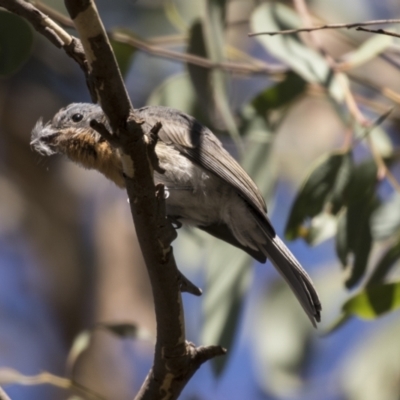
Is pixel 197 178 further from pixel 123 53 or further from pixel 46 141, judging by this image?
pixel 123 53

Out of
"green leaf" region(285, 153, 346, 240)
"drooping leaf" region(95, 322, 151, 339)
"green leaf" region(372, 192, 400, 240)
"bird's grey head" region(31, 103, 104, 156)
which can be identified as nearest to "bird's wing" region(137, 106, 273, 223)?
"bird's grey head" region(31, 103, 104, 156)

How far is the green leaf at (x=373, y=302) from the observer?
113 inches

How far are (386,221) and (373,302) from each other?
1.58 feet

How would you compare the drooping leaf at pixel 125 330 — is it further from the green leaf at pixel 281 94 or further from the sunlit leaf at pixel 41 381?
the green leaf at pixel 281 94

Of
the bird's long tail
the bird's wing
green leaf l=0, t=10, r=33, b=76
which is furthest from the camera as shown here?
the bird's wing

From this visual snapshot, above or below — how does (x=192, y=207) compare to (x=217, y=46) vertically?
below

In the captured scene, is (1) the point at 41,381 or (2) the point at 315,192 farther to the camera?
(2) the point at 315,192

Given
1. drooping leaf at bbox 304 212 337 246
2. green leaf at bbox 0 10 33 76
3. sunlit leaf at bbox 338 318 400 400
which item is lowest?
sunlit leaf at bbox 338 318 400 400

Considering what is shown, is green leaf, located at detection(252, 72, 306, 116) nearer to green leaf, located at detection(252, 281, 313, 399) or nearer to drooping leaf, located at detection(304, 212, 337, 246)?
drooping leaf, located at detection(304, 212, 337, 246)

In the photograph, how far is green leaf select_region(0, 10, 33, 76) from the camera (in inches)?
99.7

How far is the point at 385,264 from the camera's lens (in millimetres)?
3309

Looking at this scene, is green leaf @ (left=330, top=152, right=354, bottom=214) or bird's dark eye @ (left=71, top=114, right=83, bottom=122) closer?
bird's dark eye @ (left=71, top=114, right=83, bottom=122)

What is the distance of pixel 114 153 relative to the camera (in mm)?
2637

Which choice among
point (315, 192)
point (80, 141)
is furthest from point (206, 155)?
point (315, 192)
